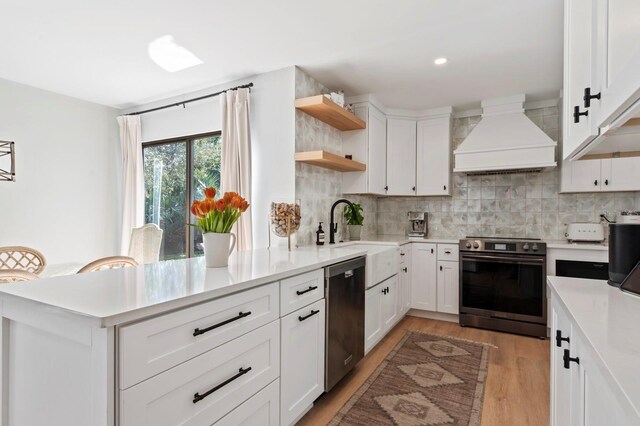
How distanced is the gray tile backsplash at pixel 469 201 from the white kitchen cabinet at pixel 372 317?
0.76 meters

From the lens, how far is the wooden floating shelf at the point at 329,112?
2797mm

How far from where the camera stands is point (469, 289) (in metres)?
3.56

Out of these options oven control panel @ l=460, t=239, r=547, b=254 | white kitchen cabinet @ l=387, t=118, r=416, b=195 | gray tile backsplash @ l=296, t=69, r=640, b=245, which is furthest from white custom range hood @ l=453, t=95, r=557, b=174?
oven control panel @ l=460, t=239, r=547, b=254

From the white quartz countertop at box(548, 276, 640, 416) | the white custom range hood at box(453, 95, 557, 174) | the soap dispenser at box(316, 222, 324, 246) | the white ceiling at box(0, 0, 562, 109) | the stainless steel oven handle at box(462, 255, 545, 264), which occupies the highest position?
the white ceiling at box(0, 0, 562, 109)

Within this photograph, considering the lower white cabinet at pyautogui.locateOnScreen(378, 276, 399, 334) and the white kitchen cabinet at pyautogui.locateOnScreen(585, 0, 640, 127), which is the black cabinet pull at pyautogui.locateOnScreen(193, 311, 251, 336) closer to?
the white kitchen cabinet at pyautogui.locateOnScreen(585, 0, 640, 127)

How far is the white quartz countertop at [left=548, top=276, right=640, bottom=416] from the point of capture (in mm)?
615

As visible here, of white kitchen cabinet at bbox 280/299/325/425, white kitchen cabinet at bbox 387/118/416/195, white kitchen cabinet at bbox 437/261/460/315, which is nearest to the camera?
white kitchen cabinet at bbox 280/299/325/425

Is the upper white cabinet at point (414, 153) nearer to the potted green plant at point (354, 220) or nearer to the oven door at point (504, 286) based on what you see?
the potted green plant at point (354, 220)

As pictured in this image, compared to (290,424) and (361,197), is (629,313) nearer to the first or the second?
(290,424)

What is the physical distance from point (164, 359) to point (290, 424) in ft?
3.27

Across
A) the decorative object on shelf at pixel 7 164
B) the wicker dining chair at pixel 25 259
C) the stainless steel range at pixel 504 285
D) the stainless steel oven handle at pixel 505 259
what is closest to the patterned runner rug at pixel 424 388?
the stainless steel range at pixel 504 285

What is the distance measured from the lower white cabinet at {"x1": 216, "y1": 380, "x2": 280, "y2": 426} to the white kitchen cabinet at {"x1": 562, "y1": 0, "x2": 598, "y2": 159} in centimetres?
163

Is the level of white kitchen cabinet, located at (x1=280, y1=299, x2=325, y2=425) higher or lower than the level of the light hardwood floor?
higher

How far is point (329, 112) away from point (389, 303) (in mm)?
1880
